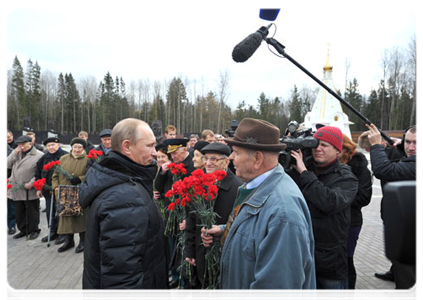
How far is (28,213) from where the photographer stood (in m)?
6.14

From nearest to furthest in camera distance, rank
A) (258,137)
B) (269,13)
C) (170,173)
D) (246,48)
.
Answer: (258,137) < (246,48) < (269,13) < (170,173)

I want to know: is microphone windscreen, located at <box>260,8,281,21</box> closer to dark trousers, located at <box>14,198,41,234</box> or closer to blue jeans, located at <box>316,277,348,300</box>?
blue jeans, located at <box>316,277,348,300</box>

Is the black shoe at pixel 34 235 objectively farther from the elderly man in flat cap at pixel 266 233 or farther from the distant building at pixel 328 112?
the distant building at pixel 328 112

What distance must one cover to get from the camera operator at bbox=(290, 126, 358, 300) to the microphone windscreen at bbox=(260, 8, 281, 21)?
1.21 metres

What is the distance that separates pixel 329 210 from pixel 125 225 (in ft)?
5.78

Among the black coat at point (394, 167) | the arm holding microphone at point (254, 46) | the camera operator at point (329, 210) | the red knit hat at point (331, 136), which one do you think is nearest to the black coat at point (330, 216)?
the camera operator at point (329, 210)

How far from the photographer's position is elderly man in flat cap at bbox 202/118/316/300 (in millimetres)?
1373

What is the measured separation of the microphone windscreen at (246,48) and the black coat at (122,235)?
3.76 feet

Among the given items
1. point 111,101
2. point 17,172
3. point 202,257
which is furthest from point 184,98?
point 202,257

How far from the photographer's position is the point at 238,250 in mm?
1567

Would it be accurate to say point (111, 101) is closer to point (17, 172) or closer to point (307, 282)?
point (17, 172)

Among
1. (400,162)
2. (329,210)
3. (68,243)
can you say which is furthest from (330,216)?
(68,243)

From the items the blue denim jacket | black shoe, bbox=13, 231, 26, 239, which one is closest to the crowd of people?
the blue denim jacket

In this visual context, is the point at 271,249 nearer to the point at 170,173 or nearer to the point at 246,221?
the point at 246,221
